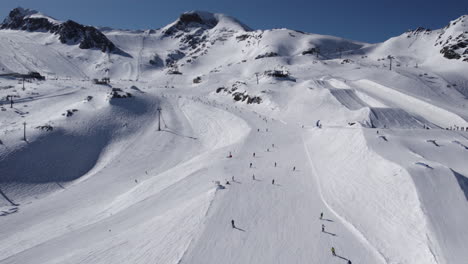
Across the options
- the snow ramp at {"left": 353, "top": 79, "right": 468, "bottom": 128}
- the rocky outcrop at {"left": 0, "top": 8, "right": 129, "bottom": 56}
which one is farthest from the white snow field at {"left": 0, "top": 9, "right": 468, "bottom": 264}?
the rocky outcrop at {"left": 0, "top": 8, "right": 129, "bottom": 56}

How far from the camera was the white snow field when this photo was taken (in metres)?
17.5

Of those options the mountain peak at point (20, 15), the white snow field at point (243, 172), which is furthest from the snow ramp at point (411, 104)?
the mountain peak at point (20, 15)

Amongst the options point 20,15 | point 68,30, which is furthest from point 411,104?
point 20,15

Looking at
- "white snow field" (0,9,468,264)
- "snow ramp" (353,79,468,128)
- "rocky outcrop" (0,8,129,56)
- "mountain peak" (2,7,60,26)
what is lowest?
"white snow field" (0,9,468,264)

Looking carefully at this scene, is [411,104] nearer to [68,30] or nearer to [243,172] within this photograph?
[243,172]

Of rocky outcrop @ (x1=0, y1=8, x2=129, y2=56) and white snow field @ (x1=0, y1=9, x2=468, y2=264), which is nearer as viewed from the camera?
white snow field @ (x1=0, y1=9, x2=468, y2=264)

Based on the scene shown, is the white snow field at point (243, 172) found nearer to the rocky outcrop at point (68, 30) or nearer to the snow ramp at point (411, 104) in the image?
the snow ramp at point (411, 104)

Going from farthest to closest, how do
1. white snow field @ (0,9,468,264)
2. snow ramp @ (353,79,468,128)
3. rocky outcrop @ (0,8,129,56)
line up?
rocky outcrop @ (0,8,129,56) → snow ramp @ (353,79,468,128) → white snow field @ (0,9,468,264)

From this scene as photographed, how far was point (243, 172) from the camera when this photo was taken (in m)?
29.0

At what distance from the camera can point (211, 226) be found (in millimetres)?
18828

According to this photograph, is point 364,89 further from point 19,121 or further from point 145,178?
point 19,121

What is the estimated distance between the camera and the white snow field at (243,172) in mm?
17516

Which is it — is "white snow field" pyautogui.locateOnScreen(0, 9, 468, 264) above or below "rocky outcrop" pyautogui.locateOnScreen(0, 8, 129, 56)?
below

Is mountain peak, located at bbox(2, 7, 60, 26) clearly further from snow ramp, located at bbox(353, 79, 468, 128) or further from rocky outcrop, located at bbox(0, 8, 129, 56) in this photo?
snow ramp, located at bbox(353, 79, 468, 128)
